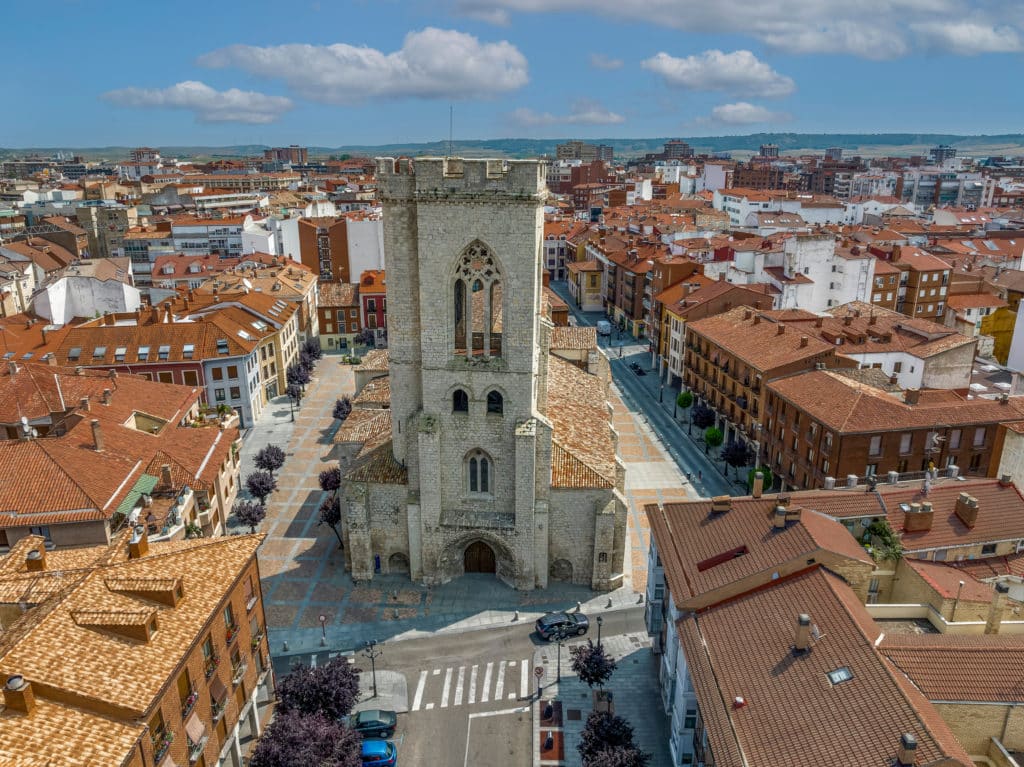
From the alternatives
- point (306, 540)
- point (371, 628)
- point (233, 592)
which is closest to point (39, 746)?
point (233, 592)

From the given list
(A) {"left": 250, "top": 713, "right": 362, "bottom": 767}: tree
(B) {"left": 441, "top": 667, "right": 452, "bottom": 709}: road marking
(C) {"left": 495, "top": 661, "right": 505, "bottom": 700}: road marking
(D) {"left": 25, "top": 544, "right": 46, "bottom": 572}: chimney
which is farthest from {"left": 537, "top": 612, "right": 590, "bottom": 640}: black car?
(D) {"left": 25, "top": 544, "right": 46, "bottom": 572}: chimney

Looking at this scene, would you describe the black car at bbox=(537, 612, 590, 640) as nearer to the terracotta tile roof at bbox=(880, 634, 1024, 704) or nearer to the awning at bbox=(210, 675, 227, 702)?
the awning at bbox=(210, 675, 227, 702)

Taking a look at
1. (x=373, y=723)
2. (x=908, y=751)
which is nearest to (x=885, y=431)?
(x=908, y=751)

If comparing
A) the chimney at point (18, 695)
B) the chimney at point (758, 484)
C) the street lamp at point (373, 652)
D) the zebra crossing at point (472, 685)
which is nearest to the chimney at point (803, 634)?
the chimney at point (758, 484)

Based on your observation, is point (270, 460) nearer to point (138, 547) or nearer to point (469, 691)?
point (138, 547)

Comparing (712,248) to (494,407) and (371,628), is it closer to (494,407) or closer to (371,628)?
(494,407)
